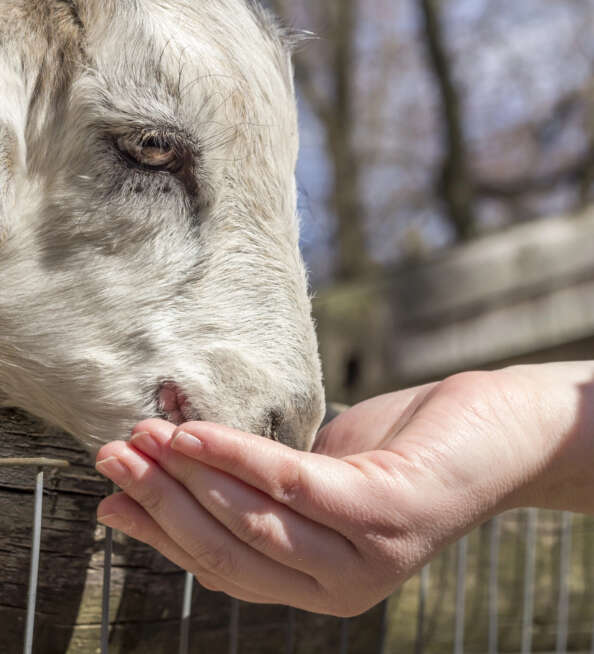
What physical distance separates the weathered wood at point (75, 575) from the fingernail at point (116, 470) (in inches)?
7.2

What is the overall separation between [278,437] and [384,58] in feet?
34.0

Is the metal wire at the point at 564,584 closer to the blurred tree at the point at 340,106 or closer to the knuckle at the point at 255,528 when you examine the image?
the knuckle at the point at 255,528

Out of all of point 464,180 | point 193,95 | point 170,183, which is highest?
point 193,95

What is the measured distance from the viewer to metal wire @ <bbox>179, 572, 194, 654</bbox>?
1334 millimetres

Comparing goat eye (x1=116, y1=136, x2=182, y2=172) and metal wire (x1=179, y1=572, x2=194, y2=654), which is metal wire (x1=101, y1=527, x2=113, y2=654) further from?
goat eye (x1=116, y1=136, x2=182, y2=172)

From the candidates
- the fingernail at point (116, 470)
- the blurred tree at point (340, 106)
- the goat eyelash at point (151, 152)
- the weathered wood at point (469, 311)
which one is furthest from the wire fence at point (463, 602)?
the blurred tree at point (340, 106)

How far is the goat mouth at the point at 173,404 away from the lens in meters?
1.51

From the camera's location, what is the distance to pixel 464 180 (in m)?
7.91

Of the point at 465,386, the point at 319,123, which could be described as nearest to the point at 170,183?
the point at 465,386

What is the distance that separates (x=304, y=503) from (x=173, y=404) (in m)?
0.52

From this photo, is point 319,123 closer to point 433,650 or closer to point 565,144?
point 565,144

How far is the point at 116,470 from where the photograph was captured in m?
1.09

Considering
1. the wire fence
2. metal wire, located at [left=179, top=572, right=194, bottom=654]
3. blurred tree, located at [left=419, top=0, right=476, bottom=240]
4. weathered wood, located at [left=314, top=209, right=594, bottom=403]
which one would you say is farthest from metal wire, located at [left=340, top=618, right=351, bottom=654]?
blurred tree, located at [left=419, top=0, right=476, bottom=240]

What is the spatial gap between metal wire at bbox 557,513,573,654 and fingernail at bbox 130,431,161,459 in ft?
4.24
